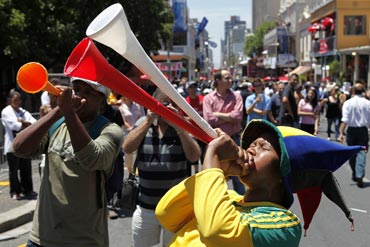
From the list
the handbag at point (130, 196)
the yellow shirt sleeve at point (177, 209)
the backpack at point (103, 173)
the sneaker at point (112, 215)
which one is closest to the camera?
the yellow shirt sleeve at point (177, 209)

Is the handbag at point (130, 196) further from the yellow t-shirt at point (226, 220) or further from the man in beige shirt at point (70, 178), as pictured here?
the yellow t-shirt at point (226, 220)

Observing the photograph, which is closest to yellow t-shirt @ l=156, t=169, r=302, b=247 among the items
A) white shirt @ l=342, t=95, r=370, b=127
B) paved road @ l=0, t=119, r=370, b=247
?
paved road @ l=0, t=119, r=370, b=247

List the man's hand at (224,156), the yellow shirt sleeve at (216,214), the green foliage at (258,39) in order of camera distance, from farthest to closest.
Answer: the green foliage at (258,39) < the man's hand at (224,156) < the yellow shirt sleeve at (216,214)

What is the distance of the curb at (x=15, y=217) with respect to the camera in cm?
704

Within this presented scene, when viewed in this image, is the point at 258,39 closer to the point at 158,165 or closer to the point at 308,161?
the point at 158,165

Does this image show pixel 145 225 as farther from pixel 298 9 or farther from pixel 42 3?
pixel 298 9

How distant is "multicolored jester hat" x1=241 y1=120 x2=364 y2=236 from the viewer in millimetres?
2271

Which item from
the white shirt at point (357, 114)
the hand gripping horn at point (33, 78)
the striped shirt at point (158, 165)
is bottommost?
the white shirt at point (357, 114)

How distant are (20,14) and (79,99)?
16.7 m

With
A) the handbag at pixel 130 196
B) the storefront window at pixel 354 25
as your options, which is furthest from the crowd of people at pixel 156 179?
the storefront window at pixel 354 25

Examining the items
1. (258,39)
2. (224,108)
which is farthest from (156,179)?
(258,39)

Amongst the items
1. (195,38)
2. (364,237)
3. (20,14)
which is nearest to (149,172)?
(364,237)

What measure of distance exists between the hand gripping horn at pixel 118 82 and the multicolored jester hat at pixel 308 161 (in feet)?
1.05

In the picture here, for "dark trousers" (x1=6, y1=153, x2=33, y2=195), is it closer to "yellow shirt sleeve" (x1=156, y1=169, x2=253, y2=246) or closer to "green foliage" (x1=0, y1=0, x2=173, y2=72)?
"yellow shirt sleeve" (x1=156, y1=169, x2=253, y2=246)
